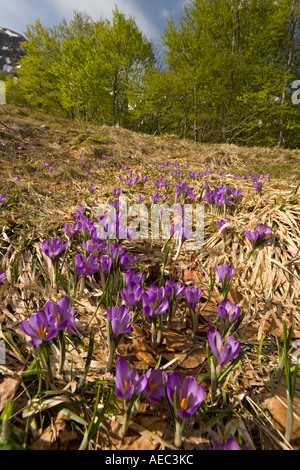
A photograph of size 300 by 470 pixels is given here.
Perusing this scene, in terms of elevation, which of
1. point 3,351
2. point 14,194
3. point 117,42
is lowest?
point 3,351

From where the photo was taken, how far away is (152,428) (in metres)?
0.85

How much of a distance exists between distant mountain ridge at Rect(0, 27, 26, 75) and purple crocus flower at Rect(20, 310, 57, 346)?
100696mm

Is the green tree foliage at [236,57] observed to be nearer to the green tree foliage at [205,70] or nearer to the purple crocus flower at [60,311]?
the green tree foliage at [205,70]

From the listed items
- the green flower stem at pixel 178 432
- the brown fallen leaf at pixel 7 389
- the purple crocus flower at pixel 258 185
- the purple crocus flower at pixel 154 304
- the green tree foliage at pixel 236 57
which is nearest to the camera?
the green flower stem at pixel 178 432

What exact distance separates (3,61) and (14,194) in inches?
4344

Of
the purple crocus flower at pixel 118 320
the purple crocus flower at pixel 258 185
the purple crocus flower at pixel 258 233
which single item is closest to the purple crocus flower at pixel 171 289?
the purple crocus flower at pixel 118 320

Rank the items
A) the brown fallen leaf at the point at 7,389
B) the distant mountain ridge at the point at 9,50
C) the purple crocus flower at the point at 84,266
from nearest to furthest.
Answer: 1. the brown fallen leaf at the point at 7,389
2. the purple crocus flower at the point at 84,266
3. the distant mountain ridge at the point at 9,50

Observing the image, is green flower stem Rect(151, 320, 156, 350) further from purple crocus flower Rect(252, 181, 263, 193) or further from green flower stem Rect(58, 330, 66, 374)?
purple crocus flower Rect(252, 181, 263, 193)

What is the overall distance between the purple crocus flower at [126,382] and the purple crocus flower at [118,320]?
0.57ft

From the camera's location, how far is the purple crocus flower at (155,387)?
83 cm

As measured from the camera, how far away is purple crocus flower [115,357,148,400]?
785mm
